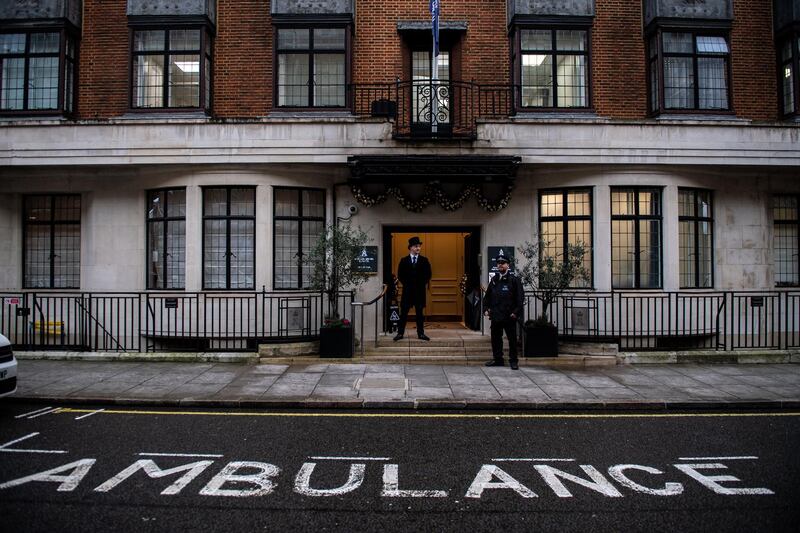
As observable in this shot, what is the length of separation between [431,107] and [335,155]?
2.39m

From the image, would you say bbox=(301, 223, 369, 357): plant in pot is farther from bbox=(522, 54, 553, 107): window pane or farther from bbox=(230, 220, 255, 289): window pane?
bbox=(522, 54, 553, 107): window pane

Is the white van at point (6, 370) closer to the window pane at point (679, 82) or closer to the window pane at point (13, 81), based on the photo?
the window pane at point (13, 81)

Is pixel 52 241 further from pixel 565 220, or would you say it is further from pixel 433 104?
pixel 565 220

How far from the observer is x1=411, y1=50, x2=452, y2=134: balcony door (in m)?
12.0

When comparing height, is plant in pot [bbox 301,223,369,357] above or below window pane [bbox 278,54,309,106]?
below

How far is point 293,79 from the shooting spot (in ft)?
41.2

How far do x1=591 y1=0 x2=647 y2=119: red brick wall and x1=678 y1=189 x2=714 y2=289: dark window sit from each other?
2.42 meters

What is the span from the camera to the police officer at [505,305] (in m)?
10.1

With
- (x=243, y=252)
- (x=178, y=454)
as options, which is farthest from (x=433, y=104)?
(x=178, y=454)

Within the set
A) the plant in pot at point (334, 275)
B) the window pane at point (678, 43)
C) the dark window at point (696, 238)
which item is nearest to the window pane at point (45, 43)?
the plant in pot at point (334, 275)

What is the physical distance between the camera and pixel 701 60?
12781mm

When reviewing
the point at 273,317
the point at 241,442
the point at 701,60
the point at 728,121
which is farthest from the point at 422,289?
the point at 701,60

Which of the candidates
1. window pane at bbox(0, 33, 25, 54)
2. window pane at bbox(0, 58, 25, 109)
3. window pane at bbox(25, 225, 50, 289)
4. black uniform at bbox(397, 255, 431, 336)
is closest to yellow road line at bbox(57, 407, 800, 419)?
black uniform at bbox(397, 255, 431, 336)

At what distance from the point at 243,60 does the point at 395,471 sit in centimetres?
1092
